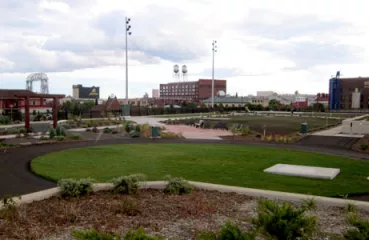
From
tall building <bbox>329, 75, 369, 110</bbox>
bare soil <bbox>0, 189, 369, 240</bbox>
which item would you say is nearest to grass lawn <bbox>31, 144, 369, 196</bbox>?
bare soil <bbox>0, 189, 369, 240</bbox>

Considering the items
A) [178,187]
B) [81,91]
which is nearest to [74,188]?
[178,187]

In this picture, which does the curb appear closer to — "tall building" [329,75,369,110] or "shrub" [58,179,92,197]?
"shrub" [58,179,92,197]

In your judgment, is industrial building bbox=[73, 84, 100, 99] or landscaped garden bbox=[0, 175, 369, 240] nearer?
landscaped garden bbox=[0, 175, 369, 240]

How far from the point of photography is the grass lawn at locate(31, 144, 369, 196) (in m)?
9.88

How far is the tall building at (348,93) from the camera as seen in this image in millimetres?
95438

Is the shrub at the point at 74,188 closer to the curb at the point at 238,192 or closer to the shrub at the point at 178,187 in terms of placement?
the curb at the point at 238,192

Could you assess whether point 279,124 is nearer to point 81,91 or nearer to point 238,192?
point 238,192

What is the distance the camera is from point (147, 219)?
6551 mm

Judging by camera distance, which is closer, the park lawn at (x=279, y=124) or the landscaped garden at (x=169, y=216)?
the landscaped garden at (x=169, y=216)

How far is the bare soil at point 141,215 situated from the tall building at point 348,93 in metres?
95.7

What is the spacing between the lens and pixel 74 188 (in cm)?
800

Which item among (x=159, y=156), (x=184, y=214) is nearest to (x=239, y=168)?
(x=159, y=156)

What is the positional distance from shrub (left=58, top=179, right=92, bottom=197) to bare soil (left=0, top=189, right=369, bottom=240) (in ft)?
0.60

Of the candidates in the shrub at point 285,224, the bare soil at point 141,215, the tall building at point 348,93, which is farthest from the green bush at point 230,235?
the tall building at point 348,93
